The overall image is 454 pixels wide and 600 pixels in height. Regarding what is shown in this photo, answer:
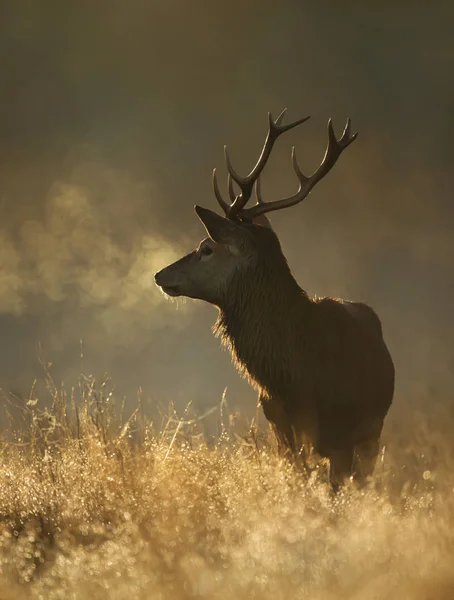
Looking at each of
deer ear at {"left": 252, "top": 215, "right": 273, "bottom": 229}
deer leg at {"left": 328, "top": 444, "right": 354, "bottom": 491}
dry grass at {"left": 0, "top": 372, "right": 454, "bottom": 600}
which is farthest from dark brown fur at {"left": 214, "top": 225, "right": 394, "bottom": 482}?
deer ear at {"left": 252, "top": 215, "right": 273, "bottom": 229}

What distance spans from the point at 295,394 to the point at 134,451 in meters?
1.01

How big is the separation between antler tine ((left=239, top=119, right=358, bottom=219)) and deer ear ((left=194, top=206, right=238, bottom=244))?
0.97 ft

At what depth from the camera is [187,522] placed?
3.60 metres

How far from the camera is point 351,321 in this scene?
17.6ft

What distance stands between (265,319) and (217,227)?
2.12 ft

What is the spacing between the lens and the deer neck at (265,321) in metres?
5.00

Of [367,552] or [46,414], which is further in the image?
[46,414]

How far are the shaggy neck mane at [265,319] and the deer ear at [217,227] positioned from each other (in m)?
0.23

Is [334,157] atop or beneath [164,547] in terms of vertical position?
atop

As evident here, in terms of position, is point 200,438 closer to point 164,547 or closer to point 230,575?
point 164,547

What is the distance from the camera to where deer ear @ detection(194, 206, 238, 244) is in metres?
5.12

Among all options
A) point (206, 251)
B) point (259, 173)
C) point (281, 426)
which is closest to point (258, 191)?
point (259, 173)

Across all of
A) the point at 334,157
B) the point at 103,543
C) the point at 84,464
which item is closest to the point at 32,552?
the point at 103,543

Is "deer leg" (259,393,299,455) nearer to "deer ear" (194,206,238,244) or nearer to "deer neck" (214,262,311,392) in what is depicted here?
"deer neck" (214,262,311,392)
